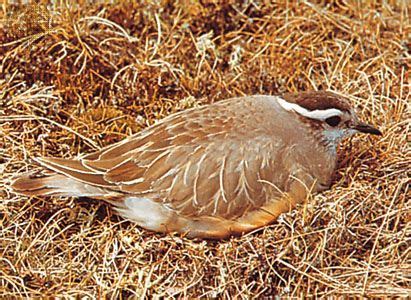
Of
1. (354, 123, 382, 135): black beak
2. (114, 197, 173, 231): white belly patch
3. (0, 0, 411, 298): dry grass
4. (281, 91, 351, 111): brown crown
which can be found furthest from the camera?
(354, 123, 382, 135): black beak

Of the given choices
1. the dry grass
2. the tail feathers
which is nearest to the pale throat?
the dry grass

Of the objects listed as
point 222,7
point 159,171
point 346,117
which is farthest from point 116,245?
point 222,7

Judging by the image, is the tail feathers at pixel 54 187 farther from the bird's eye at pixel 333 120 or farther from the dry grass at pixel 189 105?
the bird's eye at pixel 333 120

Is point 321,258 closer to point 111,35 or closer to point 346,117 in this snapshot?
point 346,117

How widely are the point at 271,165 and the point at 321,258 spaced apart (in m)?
0.61

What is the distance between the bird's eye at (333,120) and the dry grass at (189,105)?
364mm

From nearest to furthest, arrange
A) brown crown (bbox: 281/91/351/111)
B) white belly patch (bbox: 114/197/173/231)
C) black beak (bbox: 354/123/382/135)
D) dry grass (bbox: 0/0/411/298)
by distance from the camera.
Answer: dry grass (bbox: 0/0/411/298), white belly patch (bbox: 114/197/173/231), brown crown (bbox: 281/91/351/111), black beak (bbox: 354/123/382/135)

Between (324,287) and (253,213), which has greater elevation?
(253,213)

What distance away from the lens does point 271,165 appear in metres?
4.87

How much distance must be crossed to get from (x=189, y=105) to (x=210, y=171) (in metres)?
1.07

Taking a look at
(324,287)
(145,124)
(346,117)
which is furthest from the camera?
(145,124)

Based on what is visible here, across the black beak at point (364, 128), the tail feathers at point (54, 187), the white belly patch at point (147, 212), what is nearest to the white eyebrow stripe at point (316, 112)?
the black beak at point (364, 128)

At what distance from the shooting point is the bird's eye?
199 inches

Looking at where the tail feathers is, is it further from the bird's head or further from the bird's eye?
the bird's eye
